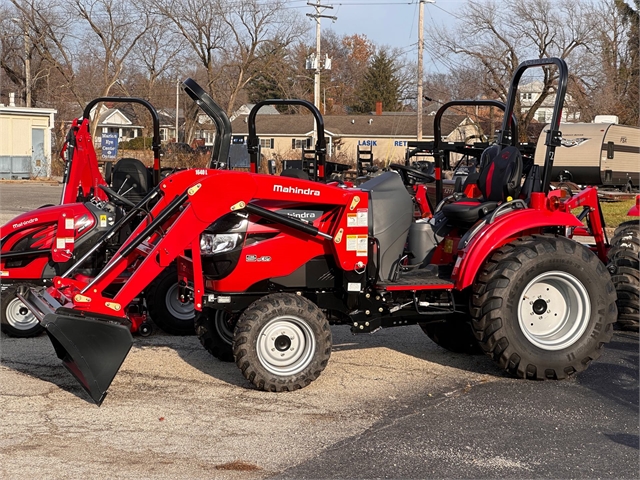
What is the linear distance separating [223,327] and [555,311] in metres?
2.68

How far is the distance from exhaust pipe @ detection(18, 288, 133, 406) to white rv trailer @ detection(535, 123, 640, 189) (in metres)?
22.7

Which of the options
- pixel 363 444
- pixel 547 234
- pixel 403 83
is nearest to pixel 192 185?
pixel 363 444

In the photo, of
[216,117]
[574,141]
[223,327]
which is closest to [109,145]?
[574,141]

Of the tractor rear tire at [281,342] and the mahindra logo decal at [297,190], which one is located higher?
the mahindra logo decal at [297,190]

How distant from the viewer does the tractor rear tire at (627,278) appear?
8.87 metres

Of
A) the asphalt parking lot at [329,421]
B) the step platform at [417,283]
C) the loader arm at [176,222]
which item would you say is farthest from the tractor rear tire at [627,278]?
the loader arm at [176,222]

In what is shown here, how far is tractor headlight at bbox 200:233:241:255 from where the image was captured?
662 centimetres

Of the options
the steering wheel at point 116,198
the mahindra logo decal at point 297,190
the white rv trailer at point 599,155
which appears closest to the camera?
the mahindra logo decal at point 297,190

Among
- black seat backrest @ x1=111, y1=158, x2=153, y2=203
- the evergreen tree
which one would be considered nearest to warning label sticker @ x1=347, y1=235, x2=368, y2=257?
black seat backrest @ x1=111, y1=158, x2=153, y2=203

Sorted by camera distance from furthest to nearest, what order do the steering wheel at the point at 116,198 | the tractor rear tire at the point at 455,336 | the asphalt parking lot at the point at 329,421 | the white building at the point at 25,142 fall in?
the white building at the point at 25,142 → the steering wheel at the point at 116,198 → the tractor rear tire at the point at 455,336 → the asphalt parking lot at the point at 329,421

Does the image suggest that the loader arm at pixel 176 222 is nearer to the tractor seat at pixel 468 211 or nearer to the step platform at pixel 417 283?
Answer: the step platform at pixel 417 283

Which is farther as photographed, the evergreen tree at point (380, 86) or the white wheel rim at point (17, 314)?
the evergreen tree at point (380, 86)

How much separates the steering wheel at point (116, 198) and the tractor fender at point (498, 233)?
3857 millimetres

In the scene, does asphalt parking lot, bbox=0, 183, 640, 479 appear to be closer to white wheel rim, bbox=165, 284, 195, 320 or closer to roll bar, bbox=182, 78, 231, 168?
white wheel rim, bbox=165, 284, 195, 320
